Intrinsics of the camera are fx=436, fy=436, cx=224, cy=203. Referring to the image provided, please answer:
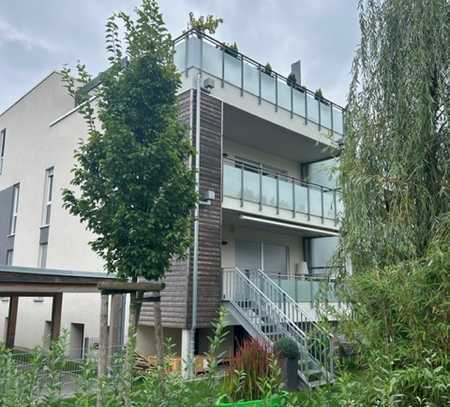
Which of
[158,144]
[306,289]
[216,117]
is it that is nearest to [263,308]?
[306,289]

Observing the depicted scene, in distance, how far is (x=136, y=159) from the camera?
4.73 metres

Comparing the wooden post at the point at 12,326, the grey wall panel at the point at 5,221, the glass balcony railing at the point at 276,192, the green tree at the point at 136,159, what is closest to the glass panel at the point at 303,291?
the glass balcony railing at the point at 276,192

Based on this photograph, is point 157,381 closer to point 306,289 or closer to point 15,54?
point 306,289

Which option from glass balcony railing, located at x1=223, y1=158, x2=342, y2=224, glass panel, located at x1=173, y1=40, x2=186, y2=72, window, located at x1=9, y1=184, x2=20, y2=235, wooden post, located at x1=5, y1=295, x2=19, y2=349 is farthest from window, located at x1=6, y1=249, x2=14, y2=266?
glass panel, located at x1=173, y1=40, x2=186, y2=72

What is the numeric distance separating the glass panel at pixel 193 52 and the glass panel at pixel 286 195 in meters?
4.13

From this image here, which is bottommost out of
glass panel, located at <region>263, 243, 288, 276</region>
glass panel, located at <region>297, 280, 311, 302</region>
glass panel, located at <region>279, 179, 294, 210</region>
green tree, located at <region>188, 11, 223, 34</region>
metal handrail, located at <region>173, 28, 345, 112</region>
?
glass panel, located at <region>297, 280, 311, 302</region>

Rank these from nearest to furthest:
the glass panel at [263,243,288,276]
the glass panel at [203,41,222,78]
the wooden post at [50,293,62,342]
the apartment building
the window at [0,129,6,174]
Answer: the apartment building < the wooden post at [50,293,62,342] < the glass panel at [203,41,222,78] < the glass panel at [263,243,288,276] < the window at [0,129,6,174]

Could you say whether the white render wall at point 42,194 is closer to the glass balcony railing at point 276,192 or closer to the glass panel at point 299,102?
the glass balcony railing at point 276,192

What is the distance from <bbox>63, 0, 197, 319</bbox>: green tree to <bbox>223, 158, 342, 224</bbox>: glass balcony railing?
6.26 metres

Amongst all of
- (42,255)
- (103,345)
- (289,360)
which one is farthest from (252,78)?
(42,255)

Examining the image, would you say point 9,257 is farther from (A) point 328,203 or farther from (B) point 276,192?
(A) point 328,203

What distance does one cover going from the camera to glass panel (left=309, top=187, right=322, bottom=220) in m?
13.5

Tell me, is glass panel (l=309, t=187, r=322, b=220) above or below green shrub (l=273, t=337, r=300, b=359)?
above

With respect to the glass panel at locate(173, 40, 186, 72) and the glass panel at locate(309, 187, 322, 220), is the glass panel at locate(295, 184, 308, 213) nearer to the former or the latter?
the glass panel at locate(309, 187, 322, 220)
